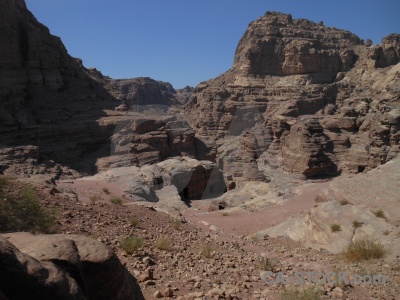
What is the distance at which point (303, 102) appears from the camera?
4553 centimetres

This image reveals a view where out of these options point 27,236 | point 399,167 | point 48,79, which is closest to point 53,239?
point 27,236

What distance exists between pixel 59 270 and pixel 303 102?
1822 inches

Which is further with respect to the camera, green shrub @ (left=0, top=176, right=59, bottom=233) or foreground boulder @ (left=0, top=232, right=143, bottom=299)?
green shrub @ (left=0, top=176, right=59, bottom=233)

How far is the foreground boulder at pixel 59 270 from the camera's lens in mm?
2551

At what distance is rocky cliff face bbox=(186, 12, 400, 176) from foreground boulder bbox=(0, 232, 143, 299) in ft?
78.4

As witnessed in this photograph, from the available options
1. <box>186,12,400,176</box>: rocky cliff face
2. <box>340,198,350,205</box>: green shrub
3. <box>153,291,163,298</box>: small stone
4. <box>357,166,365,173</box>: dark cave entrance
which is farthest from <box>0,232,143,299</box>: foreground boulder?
<box>357,166,365,173</box>: dark cave entrance

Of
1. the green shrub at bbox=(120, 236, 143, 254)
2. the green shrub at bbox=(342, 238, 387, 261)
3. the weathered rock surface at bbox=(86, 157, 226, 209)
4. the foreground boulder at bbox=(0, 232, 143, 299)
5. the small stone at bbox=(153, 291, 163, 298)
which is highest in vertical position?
the foreground boulder at bbox=(0, 232, 143, 299)

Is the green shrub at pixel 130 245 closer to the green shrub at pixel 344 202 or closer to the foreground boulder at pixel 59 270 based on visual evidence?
the foreground boulder at pixel 59 270

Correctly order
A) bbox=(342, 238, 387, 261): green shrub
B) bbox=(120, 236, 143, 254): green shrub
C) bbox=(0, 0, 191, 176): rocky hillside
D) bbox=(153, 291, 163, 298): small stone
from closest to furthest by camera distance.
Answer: bbox=(153, 291, 163, 298): small stone
bbox=(120, 236, 143, 254): green shrub
bbox=(342, 238, 387, 261): green shrub
bbox=(0, 0, 191, 176): rocky hillside

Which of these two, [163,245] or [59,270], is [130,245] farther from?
[59,270]

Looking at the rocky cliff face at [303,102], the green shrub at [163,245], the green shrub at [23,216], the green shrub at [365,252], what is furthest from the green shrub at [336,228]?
the rocky cliff face at [303,102]

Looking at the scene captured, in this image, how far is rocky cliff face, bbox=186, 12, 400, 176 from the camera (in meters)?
26.1

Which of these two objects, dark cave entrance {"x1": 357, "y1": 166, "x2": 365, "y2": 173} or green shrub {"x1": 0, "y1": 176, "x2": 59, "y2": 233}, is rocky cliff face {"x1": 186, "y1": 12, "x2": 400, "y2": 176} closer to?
dark cave entrance {"x1": 357, "y1": 166, "x2": 365, "y2": 173}

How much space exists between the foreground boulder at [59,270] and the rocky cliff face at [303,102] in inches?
941
